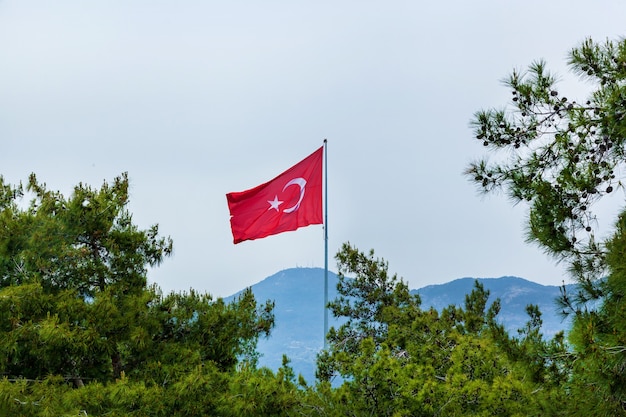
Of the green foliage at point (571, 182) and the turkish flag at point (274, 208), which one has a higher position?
the turkish flag at point (274, 208)

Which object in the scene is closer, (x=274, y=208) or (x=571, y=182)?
(x=571, y=182)

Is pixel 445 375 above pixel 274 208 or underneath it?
underneath

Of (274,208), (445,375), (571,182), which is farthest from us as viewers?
(274,208)

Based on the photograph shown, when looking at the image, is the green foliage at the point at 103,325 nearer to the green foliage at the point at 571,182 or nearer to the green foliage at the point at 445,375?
the green foliage at the point at 445,375

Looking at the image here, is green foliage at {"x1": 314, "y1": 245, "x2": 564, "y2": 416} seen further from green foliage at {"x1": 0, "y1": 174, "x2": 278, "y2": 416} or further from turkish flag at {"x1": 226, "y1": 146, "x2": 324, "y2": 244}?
turkish flag at {"x1": 226, "y1": 146, "x2": 324, "y2": 244}

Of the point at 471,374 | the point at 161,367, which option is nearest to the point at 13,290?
the point at 161,367

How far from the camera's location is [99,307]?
11.7 m

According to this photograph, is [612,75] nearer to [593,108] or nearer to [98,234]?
[593,108]

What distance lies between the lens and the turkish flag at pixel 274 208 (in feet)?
48.4

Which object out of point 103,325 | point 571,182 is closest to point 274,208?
point 103,325

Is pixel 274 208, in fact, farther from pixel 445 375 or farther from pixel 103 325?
pixel 445 375

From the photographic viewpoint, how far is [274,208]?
48.4ft

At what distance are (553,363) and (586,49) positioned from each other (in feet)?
10.1

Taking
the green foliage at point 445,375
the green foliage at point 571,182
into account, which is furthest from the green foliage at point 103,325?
the green foliage at point 571,182
